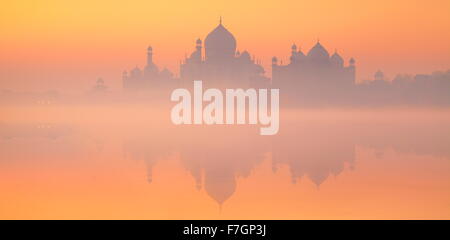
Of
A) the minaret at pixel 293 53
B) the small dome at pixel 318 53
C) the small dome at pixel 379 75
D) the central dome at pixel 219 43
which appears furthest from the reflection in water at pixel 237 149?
the small dome at pixel 379 75

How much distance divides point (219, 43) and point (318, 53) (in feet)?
13.9

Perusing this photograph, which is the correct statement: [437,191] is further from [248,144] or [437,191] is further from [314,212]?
[248,144]

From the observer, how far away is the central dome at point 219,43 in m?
20.4

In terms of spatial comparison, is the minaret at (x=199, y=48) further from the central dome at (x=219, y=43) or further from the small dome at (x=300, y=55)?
the small dome at (x=300, y=55)

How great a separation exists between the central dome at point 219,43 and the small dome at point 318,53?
3233mm

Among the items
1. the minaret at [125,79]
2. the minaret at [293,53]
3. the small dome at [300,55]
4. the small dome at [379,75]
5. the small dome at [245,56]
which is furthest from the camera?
the small dome at [379,75]

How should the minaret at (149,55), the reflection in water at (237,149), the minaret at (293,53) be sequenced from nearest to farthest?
the reflection in water at (237,149), the minaret at (149,55), the minaret at (293,53)

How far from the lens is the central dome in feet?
66.9

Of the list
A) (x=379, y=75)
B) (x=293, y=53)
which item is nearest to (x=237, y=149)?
(x=293, y=53)

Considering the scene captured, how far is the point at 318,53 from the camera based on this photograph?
23312mm

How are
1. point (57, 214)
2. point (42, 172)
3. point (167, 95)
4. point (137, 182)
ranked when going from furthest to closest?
point (167, 95) < point (42, 172) < point (137, 182) < point (57, 214)

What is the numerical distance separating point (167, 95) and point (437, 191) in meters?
18.4

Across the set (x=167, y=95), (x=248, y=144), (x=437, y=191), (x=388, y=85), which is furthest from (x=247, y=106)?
(x=437, y=191)

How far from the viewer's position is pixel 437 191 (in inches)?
271
